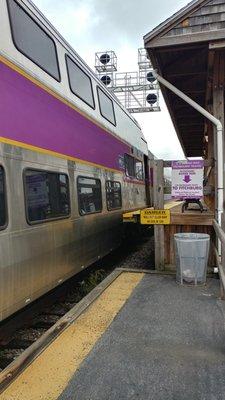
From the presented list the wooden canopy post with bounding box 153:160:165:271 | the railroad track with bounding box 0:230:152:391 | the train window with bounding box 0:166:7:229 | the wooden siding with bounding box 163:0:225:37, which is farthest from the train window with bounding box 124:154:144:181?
the train window with bounding box 0:166:7:229

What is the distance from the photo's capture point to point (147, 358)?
150 inches

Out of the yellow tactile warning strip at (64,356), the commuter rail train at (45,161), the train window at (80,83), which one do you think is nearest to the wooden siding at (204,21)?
the train window at (80,83)

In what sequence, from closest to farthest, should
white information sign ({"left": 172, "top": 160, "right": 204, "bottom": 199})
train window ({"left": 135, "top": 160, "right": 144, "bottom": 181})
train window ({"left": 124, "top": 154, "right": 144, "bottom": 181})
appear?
white information sign ({"left": 172, "top": 160, "right": 204, "bottom": 199})
train window ({"left": 124, "top": 154, "right": 144, "bottom": 181})
train window ({"left": 135, "top": 160, "right": 144, "bottom": 181})

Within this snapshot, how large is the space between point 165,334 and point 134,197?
7.32 m

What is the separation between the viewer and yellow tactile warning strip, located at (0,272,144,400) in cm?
326

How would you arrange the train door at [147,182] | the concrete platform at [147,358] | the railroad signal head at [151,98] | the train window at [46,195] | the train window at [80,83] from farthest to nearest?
the railroad signal head at [151,98] < the train door at [147,182] < the train window at [80,83] < the train window at [46,195] < the concrete platform at [147,358]

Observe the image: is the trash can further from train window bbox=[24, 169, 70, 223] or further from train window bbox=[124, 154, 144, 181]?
train window bbox=[124, 154, 144, 181]

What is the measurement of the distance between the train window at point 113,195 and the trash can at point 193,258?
281 cm

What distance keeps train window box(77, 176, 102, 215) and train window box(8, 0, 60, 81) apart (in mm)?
1719

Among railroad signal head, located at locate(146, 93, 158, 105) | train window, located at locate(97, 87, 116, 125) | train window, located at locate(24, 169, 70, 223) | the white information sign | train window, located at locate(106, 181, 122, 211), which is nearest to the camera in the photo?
train window, located at locate(24, 169, 70, 223)

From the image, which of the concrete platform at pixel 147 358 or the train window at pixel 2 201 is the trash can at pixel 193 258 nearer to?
the concrete platform at pixel 147 358

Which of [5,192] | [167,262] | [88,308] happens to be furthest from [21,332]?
[167,262]

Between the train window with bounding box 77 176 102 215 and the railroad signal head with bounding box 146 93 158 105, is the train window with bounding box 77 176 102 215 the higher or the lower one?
the lower one

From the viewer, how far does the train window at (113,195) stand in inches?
347
